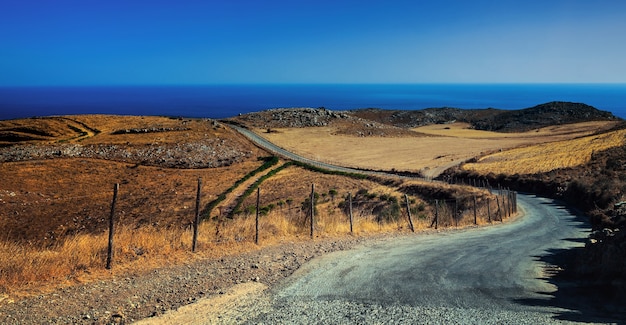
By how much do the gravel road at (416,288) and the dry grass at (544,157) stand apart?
3921cm

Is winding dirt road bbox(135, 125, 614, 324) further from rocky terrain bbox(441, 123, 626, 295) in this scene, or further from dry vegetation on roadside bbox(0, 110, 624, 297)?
dry vegetation on roadside bbox(0, 110, 624, 297)

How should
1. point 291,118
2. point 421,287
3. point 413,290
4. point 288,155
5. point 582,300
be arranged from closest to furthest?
point 582,300 → point 413,290 → point 421,287 → point 288,155 → point 291,118

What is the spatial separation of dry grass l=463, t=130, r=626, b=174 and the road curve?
3858cm

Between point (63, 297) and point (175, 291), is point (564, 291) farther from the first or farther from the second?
point (63, 297)

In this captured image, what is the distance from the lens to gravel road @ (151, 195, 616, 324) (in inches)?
400

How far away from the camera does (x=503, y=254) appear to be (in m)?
17.1

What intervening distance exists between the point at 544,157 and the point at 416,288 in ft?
190

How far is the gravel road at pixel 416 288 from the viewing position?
1015 centimetres

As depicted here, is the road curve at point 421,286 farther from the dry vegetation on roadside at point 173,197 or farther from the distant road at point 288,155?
the distant road at point 288,155

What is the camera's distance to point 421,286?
491 inches

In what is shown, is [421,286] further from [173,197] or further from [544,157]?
[544,157]

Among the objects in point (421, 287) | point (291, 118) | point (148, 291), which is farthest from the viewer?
point (291, 118)

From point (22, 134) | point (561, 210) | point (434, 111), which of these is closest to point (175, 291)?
point (561, 210)

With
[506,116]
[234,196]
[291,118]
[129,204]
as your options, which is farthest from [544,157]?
[506,116]
